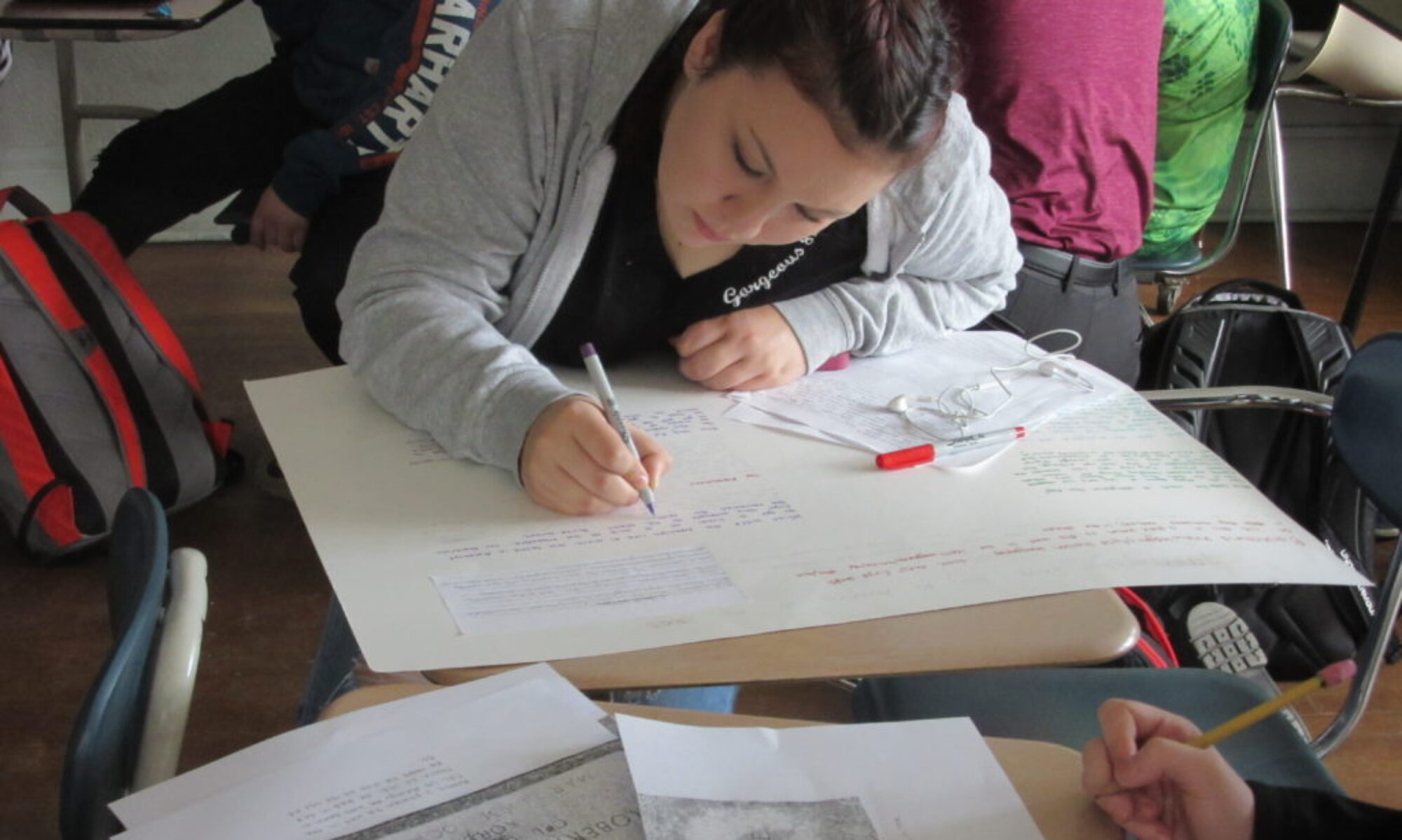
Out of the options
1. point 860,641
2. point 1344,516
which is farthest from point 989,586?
point 1344,516

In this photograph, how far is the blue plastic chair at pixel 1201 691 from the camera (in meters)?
1.06

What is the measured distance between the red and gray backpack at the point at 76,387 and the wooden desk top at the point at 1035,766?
1359mm

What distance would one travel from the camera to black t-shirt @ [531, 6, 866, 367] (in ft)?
3.68

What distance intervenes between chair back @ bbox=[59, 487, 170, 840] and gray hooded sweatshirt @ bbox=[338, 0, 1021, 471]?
0.86 feet

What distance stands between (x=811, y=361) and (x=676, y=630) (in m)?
0.42

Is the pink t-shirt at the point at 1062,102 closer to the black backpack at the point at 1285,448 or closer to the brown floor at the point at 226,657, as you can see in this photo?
the black backpack at the point at 1285,448

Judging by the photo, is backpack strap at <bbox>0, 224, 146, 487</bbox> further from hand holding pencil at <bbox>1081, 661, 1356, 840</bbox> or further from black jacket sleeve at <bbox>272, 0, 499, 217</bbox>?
hand holding pencil at <bbox>1081, 661, 1356, 840</bbox>

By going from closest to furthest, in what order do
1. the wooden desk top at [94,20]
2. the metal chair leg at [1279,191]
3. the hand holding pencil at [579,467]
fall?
the hand holding pencil at [579,467] → the wooden desk top at [94,20] → the metal chair leg at [1279,191]

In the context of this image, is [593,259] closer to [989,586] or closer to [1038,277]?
[989,586]

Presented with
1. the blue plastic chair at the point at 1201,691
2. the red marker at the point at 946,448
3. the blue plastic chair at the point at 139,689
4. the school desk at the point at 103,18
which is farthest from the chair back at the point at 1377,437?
the school desk at the point at 103,18

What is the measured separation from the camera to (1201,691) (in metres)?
1.11

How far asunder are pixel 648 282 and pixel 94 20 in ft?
4.39

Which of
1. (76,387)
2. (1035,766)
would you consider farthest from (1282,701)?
(76,387)

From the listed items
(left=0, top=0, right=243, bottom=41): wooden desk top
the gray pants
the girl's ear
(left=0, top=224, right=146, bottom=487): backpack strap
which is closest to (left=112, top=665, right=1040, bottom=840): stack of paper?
the girl's ear
